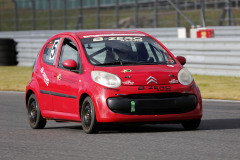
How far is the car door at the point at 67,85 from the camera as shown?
9.67m

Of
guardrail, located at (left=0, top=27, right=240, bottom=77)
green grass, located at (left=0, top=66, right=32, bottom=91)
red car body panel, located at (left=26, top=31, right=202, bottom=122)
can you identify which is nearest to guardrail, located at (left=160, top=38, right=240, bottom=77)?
guardrail, located at (left=0, top=27, right=240, bottom=77)

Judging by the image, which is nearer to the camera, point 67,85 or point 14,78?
point 67,85

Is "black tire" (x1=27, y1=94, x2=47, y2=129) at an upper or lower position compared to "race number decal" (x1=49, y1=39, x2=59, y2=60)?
lower

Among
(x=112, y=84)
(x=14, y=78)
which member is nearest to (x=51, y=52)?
(x=112, y=84)

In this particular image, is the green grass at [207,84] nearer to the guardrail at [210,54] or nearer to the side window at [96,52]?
the guardrail at [210,54]

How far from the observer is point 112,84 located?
9117mm

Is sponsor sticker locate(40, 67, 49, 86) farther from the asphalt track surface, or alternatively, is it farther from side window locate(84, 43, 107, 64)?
side window locate(84, 43, 107, 64)

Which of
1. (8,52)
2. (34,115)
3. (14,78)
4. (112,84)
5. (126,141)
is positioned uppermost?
(112,84)

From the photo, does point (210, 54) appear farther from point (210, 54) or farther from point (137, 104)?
point (137, 104)

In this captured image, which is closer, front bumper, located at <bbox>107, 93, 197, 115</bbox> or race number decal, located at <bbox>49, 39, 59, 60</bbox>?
front bumper, located at <bbox>107, 93, 197, 115</bbox>

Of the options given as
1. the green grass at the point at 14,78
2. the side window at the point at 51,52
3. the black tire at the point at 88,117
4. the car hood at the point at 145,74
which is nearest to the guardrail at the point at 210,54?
the green grass at the point at 14,78

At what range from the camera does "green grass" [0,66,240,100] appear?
608 inches

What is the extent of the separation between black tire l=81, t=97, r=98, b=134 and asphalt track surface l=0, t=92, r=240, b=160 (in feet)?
0.35

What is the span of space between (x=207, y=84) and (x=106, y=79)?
871cm
